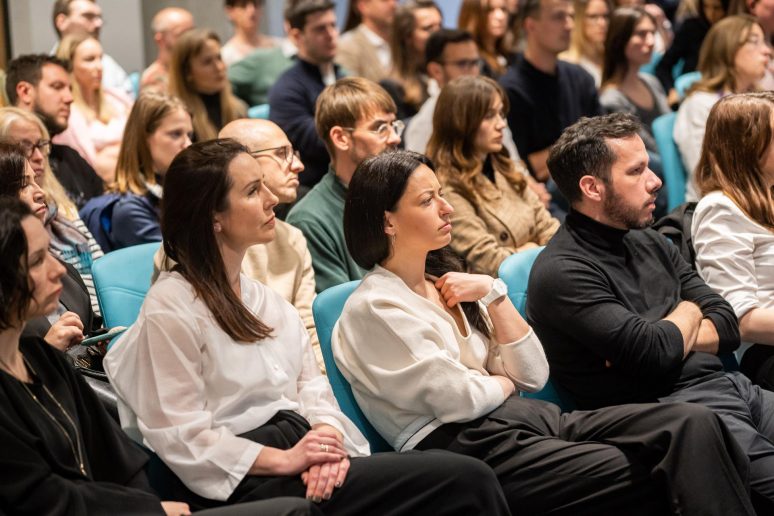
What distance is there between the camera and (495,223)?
3.97 m

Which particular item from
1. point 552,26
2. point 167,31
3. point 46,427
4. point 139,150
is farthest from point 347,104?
point 167,31

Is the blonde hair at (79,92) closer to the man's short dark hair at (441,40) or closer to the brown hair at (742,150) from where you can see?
the man's short dark hair at (441,40)

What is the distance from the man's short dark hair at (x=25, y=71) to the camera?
14.4ft

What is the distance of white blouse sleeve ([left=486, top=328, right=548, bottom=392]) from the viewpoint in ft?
9.07

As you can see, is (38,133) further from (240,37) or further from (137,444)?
(240,37)

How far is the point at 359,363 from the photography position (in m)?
2.70

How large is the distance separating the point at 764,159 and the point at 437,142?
3.91 ft

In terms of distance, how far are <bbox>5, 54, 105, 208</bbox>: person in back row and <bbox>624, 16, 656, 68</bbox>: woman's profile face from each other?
2760mm

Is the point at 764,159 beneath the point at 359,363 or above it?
above

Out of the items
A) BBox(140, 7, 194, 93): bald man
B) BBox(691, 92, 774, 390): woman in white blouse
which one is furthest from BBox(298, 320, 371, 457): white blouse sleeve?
BBox(140, 7, 194, 93): bald man

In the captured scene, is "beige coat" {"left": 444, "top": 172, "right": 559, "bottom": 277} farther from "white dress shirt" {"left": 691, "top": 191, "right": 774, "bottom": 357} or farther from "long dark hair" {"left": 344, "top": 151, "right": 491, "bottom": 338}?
"long dark hair" {"left": 344, "top": 151, "right": 491, "bottom": 338}

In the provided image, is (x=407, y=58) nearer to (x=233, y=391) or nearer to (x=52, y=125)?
(x=52, y=125)

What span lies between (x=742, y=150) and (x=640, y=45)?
7.86 feet

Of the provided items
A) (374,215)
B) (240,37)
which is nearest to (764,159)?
(374,215)
